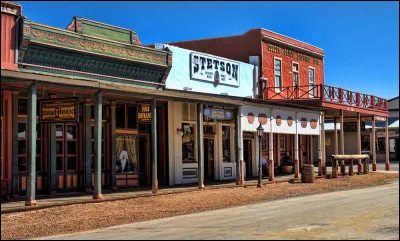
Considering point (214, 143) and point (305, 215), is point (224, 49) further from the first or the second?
point (305, 215)

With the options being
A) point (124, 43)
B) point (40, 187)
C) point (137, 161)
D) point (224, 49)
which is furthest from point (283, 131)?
point (40, 187)

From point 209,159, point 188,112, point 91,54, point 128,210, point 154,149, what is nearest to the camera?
point 128,210

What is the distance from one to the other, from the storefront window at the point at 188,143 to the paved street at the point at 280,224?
22.6ft

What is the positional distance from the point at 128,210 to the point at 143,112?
473 centimetres

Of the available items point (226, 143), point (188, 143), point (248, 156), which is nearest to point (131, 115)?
point (188, 143)

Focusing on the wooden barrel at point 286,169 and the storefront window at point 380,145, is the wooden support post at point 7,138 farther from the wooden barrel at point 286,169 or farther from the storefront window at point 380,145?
the storefront window at point 380,145

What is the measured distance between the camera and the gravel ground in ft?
38.6

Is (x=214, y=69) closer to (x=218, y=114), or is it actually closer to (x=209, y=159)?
(x=218, y=114)

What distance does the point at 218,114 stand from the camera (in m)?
20.5

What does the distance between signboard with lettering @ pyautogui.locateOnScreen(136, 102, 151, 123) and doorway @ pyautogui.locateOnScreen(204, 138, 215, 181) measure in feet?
19.3

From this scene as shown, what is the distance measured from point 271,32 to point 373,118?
349 inches

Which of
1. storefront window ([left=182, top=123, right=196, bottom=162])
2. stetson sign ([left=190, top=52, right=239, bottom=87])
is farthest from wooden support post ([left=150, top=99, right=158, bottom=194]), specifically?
stetson sign ([left=190, top=52, right=239, bottom=87])

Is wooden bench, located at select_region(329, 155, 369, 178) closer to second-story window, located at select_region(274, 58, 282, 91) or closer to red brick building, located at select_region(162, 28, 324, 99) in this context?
red brick building, located at select_region(162, 28, 324, 99)

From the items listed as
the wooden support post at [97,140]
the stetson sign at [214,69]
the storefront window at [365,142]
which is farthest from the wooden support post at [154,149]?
the storefront window at [365,142]
